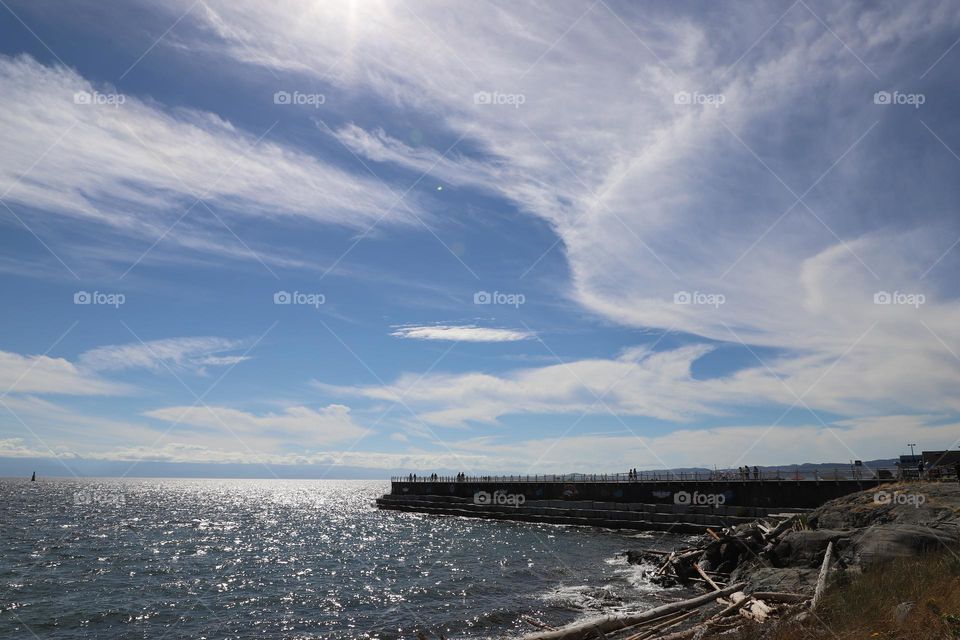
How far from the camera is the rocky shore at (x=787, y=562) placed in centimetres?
1462

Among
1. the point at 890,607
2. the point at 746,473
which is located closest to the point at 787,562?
the point at 890,607

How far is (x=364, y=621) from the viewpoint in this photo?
23406mm

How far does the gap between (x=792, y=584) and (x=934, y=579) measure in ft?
14.3

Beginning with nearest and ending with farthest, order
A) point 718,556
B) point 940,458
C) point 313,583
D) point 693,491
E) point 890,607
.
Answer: point 890,607
point 718,556
point 313,583
point 940,458
point 693,491

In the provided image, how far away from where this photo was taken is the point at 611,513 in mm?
54094

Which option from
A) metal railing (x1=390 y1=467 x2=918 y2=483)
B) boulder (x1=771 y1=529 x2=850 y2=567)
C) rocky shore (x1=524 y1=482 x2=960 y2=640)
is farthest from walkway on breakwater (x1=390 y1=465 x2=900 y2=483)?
boulder (x1=771 y1=529 x2=850 y2=567)

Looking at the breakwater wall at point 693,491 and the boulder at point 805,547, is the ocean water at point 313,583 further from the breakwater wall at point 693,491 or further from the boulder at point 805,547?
the breakwater wall at point 693,491

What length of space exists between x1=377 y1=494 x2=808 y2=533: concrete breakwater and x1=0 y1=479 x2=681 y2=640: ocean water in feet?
8.08

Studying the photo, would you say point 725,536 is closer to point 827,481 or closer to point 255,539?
point 827,481

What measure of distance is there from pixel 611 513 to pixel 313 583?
99.9 ft

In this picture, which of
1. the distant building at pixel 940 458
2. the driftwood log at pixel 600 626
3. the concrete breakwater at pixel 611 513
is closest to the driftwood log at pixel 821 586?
the driftwood log at pixel 600 626

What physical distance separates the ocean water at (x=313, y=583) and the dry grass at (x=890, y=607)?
9393 mm

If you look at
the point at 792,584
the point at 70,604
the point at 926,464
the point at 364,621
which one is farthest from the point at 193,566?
the point at 926,464

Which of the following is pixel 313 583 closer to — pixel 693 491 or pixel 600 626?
pixel 600 626
